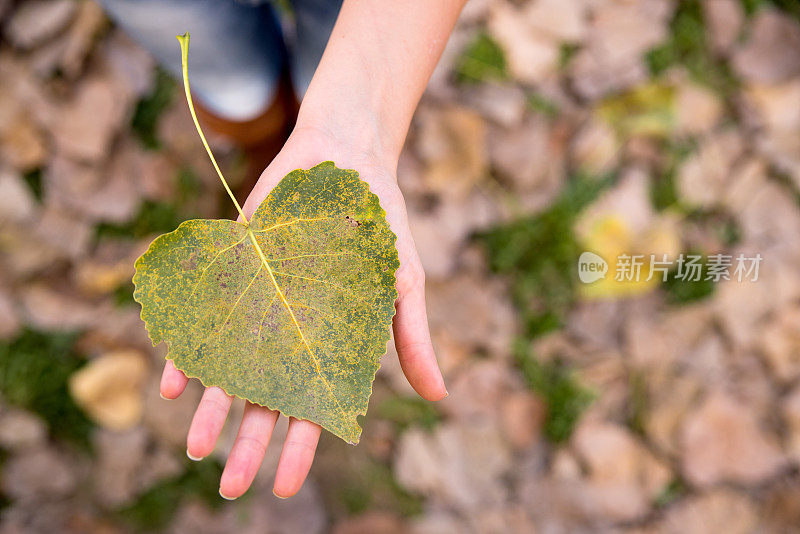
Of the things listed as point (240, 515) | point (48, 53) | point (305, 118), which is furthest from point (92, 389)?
point (305, 118)

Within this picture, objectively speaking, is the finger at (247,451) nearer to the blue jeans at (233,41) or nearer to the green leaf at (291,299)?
A: the green leaf at (291,299)

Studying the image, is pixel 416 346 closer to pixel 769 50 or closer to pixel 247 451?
pixel 247 451

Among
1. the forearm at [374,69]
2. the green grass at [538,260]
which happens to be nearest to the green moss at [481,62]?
the green grass at [538,260]

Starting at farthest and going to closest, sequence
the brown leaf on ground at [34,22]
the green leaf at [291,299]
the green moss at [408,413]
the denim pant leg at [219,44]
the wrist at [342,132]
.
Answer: the green moss at [408,413], the brown leaf on ground at [34,22], the denim pant leg at [219,44], the wrist at [342,132], the green leaf at [291,299]

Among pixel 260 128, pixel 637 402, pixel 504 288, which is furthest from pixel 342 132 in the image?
pixel 637 402

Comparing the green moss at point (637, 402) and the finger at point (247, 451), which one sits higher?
the finger at point (247, 451)

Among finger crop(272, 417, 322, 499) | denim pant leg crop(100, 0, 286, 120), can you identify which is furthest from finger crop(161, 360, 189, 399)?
denim pant leg crop(100, 0, 286, 120)

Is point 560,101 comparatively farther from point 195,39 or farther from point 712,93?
point 195,39
